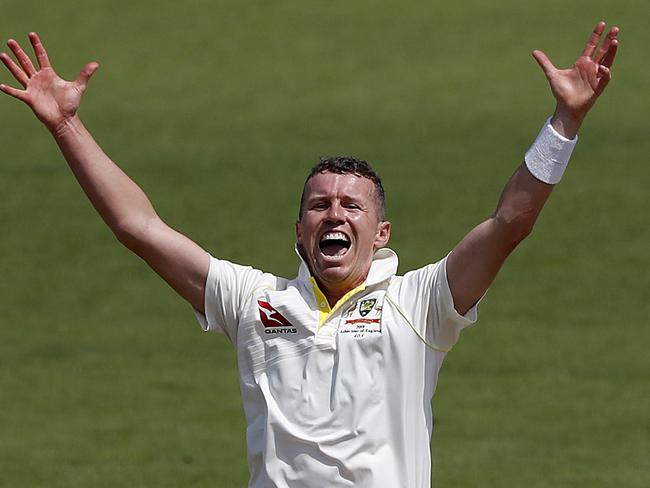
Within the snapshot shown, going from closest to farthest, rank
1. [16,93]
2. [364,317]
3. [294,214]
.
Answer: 1. [364,317]
2. [16,93]
3. [294,214]

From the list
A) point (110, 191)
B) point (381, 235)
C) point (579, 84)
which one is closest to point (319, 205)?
point (381, 235)

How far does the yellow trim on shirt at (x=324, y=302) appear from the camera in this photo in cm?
595

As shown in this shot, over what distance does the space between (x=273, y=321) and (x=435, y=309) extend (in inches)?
26.0

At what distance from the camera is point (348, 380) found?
5.74 m

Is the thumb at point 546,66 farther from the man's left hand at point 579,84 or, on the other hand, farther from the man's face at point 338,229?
the man's face at point 338,229

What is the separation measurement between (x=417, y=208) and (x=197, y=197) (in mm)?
3088

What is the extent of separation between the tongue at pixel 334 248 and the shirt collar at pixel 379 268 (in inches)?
6.0

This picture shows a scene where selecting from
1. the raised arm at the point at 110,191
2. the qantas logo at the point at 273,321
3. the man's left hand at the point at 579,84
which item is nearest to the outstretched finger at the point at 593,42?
the man's left hand at the point at 579,84

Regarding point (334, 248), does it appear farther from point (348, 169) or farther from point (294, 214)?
point (294, 214)

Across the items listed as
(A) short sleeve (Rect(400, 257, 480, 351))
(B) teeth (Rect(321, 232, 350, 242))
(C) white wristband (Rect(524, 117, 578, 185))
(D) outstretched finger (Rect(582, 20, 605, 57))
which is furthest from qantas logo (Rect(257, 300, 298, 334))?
(D) outstretched finger (Rect(582, 20, 605, 57))

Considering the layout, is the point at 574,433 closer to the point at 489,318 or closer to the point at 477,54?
the point at 489,318

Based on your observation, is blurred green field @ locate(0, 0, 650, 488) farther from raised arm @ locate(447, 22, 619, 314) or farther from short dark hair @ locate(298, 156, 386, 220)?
raised arm @ locate(447, 22, 619, 314)

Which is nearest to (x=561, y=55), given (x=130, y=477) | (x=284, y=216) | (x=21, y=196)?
(x=284, y=216)

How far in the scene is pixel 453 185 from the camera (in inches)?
798
